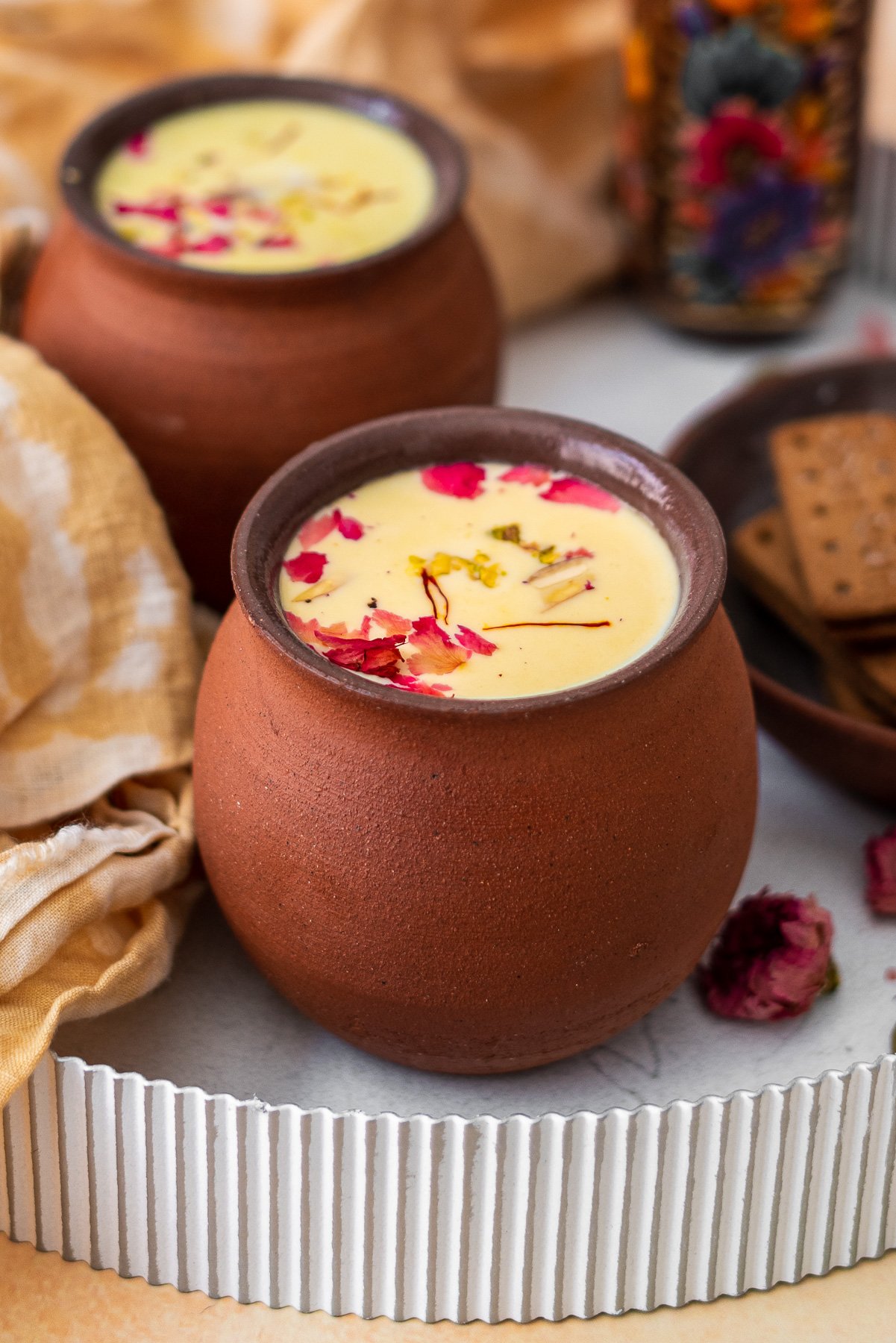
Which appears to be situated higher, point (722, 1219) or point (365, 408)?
point (365, 408)

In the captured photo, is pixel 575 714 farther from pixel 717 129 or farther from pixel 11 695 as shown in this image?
pixel 717 129

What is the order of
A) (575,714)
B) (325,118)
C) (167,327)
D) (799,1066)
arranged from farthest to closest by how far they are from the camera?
(325,118), (167,327), (799,1066), (575,714)

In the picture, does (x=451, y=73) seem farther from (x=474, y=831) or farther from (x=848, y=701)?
(x=474, y=831)

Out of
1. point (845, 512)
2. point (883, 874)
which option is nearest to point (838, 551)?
point (845, 512)

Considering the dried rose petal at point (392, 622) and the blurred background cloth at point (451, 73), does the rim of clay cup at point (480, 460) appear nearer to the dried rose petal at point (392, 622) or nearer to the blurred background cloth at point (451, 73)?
the dried rose petal at point (392, 622)

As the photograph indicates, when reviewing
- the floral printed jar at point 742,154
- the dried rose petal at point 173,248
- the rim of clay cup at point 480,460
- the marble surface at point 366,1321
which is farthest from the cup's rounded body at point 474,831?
the floral printed jar at point 742,154

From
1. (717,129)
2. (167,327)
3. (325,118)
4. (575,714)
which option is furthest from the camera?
(717,129)

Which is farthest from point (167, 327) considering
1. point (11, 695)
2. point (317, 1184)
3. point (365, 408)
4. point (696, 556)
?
point (317, 1184)
